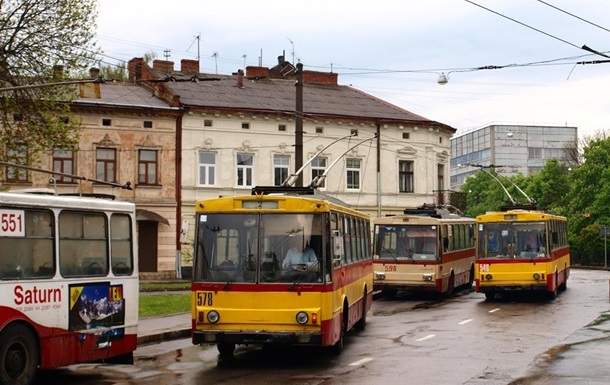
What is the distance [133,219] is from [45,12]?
47.5 feet

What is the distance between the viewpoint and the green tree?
86.6ft

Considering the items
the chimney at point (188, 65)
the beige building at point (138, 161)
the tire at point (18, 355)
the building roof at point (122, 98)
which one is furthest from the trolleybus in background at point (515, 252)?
the chimney at point (188, 65)

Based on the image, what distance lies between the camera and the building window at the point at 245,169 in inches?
1944

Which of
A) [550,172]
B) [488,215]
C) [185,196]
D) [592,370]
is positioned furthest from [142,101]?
[550,172]

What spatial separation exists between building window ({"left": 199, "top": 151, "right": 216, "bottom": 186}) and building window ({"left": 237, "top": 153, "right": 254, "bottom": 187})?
143 cm

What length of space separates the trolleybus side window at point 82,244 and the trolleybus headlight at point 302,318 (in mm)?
3026

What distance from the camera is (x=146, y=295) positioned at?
102 ft

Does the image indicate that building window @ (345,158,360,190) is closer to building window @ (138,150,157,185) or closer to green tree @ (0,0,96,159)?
building window @ (138,150,157,185)

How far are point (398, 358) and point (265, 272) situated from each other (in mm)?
2832

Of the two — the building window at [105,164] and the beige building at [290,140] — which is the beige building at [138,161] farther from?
the beige building at [290,140]

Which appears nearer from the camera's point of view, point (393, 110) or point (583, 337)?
point (583, 337)

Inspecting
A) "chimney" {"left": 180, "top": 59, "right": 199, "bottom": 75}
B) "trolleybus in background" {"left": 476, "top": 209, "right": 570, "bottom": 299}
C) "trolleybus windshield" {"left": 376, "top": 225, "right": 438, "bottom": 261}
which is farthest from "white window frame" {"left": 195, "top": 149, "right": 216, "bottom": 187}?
"trolleybus in background" {"left": 476, "top": 209, "right": 570, "bottom": 299}

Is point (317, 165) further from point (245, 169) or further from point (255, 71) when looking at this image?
point (255, 71)

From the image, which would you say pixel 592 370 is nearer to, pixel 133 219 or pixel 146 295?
pixel 133 219
